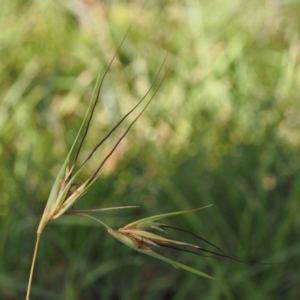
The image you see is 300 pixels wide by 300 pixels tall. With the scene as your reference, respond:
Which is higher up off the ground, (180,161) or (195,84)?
(195,84)

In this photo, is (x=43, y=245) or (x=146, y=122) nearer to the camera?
(x=43, y=245)

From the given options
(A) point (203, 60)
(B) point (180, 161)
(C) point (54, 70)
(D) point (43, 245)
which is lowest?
(D) point (43, 245)

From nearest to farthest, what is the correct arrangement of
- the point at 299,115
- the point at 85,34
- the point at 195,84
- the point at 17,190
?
the point at 17,190, the point at 299,115, the point at 195,84, the point at 85,34

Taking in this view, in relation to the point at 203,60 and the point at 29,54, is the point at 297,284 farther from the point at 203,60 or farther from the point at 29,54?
the point at 29,54

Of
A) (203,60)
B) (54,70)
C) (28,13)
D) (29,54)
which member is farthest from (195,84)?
(28,13)

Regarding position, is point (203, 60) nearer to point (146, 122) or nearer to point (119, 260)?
point (146, 122)

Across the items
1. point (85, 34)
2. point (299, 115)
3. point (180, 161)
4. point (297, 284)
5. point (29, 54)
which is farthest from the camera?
point (85, 34)
